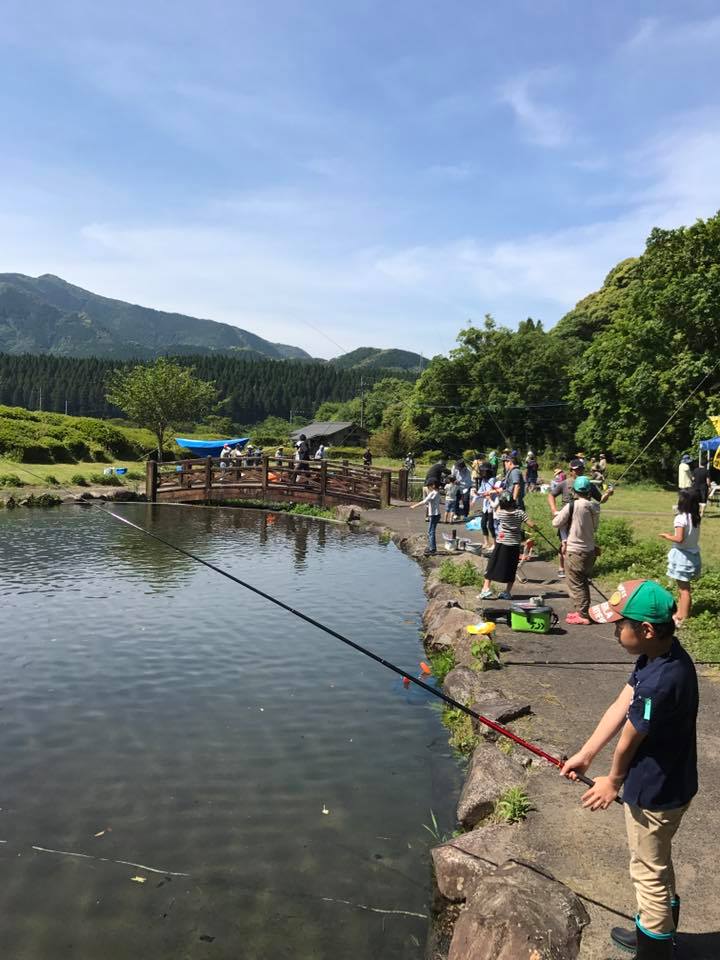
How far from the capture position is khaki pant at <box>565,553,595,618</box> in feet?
33.0

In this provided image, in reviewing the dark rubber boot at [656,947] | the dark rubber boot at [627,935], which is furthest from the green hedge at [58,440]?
the dark rubber boot at [656,947]

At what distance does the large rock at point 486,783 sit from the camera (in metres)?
5.51

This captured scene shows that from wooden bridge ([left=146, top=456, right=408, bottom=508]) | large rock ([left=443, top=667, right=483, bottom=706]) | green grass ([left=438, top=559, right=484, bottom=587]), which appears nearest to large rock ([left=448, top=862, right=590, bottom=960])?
large rock ([left=443, top=667, right=483, bottom=706])

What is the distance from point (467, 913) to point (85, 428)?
43692 mm

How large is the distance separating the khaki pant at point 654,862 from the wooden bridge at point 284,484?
23243 millimetres

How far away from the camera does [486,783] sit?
5.69 meters

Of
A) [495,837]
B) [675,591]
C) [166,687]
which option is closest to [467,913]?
[495,837]

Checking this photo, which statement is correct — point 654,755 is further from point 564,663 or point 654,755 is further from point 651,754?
point 564,663

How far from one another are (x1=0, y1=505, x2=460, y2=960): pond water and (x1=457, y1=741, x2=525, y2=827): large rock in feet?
1.42

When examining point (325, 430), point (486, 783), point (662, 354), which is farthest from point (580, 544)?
point (325, 430)

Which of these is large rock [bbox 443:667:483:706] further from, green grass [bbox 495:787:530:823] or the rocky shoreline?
green grass [bbox 495:787:530:823]

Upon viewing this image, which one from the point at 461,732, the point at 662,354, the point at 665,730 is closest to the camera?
the point at 665,730

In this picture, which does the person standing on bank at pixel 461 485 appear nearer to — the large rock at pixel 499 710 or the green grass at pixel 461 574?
the green grass at pixel 461 574

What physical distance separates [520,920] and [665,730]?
1.41 meters
